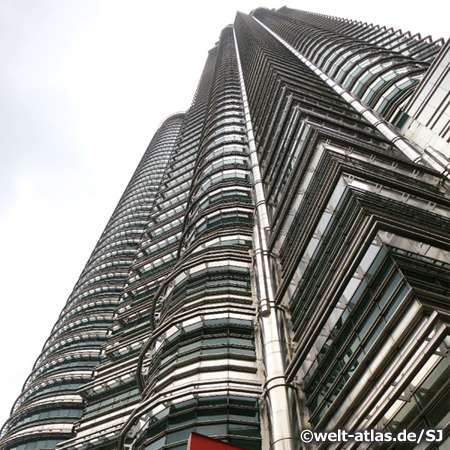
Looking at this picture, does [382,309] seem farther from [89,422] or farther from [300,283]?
[89,422]

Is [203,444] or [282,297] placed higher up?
[282,297]

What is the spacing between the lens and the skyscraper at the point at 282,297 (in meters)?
14.2

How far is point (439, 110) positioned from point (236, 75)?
167 feet

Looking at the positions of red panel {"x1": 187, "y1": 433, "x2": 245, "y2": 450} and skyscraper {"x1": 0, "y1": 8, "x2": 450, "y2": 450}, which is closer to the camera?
red panel {"x1": 187, "y1": 433, "x2": 245, "y2": 450}

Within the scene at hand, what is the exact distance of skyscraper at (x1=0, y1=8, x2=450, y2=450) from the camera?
14156 millimetres

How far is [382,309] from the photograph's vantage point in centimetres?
1436

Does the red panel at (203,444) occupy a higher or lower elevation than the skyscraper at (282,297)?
lower

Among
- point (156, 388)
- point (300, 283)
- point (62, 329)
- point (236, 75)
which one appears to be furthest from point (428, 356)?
point (236, 75)

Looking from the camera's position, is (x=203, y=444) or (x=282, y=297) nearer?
(x=203, y=444)

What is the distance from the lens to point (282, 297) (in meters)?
23.0

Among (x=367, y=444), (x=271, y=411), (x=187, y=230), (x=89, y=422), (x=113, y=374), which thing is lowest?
(x=367, y=444)

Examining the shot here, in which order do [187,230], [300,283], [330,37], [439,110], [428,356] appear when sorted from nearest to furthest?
[428,356]
[300,283]
[439,110]
[187,230]
[330,37]

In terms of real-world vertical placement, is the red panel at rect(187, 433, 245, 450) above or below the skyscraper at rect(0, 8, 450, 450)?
below

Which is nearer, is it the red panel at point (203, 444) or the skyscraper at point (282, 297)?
the red panel at point (203, 444)
